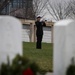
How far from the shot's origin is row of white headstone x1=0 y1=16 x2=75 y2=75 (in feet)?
22.3

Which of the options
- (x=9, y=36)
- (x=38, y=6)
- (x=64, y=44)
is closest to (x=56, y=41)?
(x=64, y=44)

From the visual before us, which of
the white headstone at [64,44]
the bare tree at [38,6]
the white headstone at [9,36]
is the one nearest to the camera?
the white headstone at [9,36]

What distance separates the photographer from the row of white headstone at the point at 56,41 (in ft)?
22.3

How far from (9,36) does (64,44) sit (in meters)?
1.15

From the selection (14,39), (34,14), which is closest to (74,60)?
(14,39)

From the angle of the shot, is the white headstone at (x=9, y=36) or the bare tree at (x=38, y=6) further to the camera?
the bare tree at (x=38, y=6)

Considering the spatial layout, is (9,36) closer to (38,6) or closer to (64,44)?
(64,44)

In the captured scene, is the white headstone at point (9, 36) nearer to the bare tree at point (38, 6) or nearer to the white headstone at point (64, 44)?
the white headstone at point (64, 44)

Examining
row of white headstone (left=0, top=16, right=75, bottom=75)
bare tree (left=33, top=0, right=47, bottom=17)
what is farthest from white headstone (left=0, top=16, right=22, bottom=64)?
bare tree (left=33, top=0, right=47, bottom=17)

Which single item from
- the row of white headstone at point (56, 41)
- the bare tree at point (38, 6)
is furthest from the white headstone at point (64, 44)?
the bare tree at point (38, 6)

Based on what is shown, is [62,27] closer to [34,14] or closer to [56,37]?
[56,37]

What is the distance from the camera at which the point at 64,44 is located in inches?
282

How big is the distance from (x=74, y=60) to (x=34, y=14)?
155 ft

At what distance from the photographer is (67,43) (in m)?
7.15
